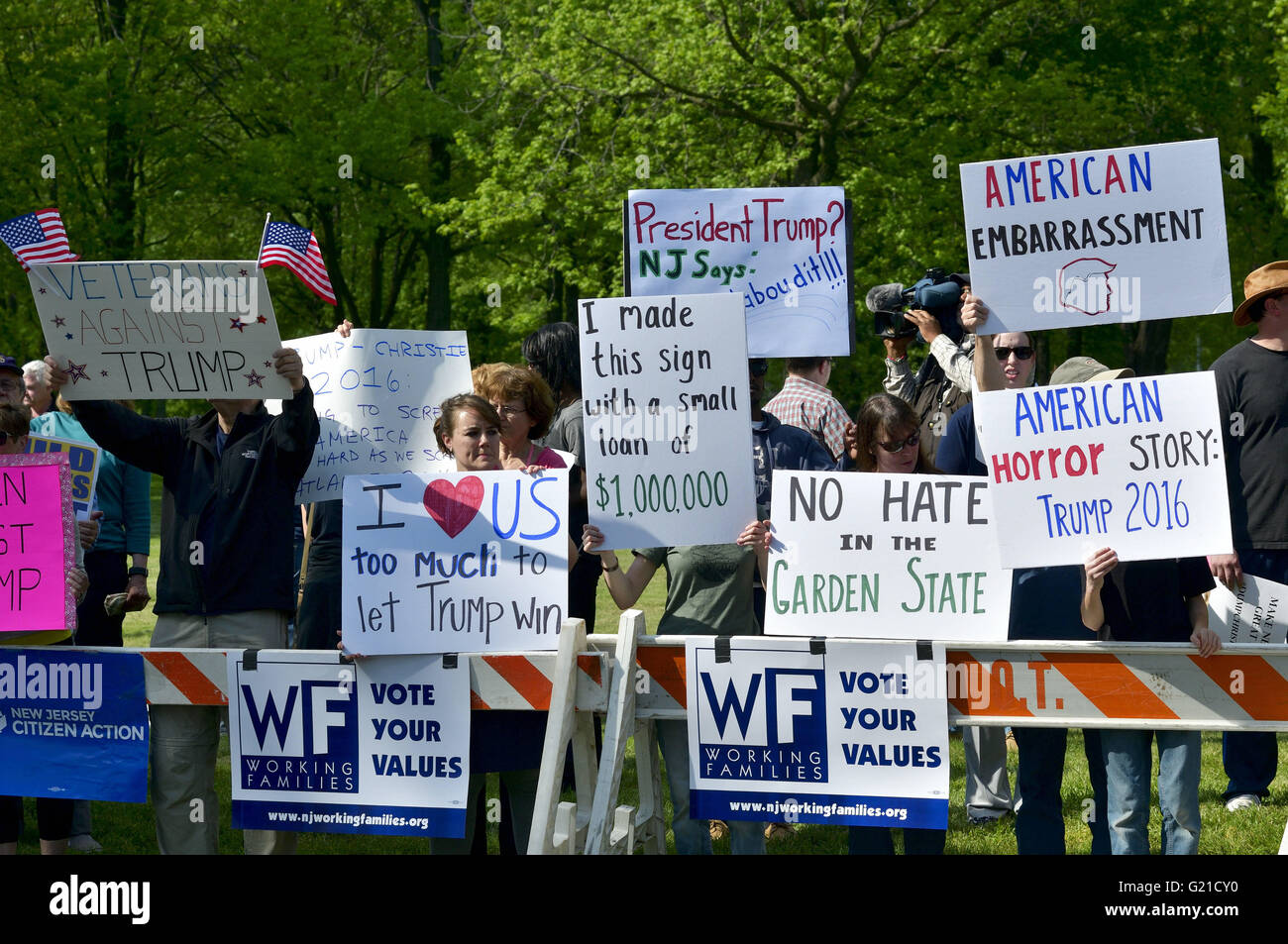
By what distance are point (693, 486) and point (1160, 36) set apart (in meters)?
22.3

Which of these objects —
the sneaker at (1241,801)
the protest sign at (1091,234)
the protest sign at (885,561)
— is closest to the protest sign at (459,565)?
the protest sign at (885,561)

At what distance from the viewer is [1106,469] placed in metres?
4.64

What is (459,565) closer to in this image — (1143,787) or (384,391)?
(384,391)

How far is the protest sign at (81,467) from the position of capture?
21.1 feet

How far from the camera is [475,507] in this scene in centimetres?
504

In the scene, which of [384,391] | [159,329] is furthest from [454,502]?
[384,391]

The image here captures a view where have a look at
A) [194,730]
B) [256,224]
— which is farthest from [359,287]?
[194,730]

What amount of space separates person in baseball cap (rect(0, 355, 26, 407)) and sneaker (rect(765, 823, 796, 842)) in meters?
3.91

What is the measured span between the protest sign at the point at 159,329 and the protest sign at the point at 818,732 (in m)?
1.91

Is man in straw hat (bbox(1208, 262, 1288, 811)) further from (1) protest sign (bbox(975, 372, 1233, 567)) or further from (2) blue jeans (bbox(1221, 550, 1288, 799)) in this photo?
(1) protest sign (bbox(975, 372, 1233, 567))

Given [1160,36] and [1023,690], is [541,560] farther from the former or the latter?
[1160,36]

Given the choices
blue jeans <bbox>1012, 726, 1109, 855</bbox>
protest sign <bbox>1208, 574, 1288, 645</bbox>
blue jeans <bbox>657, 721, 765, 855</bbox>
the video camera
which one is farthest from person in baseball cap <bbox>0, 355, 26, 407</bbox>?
protest sign <bbox>1208, 574, 1288, 645</bbox>

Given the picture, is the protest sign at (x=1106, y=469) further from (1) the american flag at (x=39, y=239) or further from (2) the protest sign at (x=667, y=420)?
(1) the american flag at (x=39, y=239)

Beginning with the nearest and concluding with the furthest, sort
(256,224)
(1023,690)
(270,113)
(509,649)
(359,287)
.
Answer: (1023,690) → (509,649) → (270,113) → (256,224) → (359,287)
